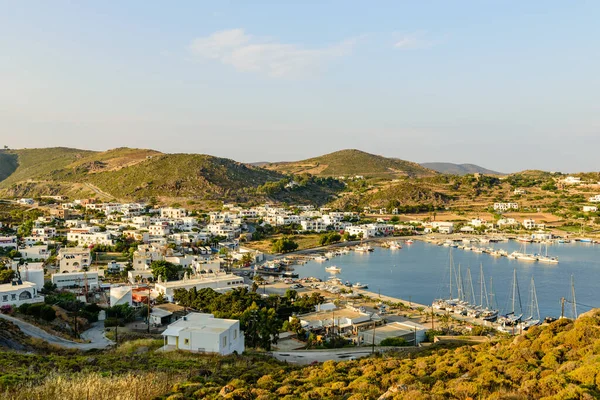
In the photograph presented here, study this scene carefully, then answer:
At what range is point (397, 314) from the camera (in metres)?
25.0

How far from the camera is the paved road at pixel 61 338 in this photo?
1612cm

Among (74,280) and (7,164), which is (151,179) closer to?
(74,280)

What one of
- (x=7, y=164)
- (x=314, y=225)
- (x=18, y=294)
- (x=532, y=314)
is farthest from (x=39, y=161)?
(x=532, y=314)

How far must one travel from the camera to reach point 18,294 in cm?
2142

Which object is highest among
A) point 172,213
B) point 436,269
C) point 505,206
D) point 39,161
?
point 39,161

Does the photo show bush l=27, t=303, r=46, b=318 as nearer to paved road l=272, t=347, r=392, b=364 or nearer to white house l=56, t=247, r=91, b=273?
paved road l=272, t=347, r=392, b=364

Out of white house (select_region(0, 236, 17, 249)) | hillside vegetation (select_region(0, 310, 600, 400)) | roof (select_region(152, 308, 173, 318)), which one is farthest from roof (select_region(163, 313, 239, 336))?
white house (select_region(0, 236, 17, 249))

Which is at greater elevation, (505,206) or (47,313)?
(505,206)

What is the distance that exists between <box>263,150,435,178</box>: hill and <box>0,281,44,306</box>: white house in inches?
4248

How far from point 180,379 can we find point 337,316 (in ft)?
48.2

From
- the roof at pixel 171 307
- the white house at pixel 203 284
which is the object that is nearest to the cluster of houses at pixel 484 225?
the white house at pixel 203 284

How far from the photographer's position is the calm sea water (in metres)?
30.6

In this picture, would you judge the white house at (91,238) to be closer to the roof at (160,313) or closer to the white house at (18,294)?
the white house at (18,294)

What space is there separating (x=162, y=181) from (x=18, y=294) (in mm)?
58814
